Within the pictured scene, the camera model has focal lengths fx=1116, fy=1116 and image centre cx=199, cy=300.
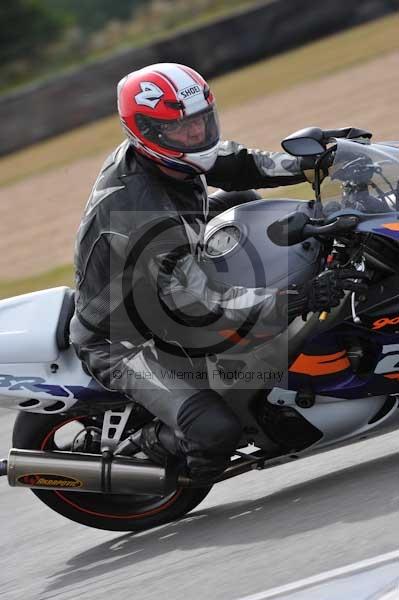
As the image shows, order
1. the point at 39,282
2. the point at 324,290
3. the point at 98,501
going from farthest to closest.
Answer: the point at 39,282 < the point at 98,501 < the point at 324,290

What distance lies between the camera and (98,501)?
16.8 ft

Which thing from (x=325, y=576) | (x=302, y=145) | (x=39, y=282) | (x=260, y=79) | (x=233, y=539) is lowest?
(x=260, y=79)

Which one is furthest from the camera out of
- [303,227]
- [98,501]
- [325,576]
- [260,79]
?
[260,79]

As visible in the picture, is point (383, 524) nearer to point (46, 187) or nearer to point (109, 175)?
point (109, 175)

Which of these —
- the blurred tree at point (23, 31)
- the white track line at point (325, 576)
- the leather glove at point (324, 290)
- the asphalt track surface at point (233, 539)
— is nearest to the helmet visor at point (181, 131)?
the leather glove at point (324, 290)

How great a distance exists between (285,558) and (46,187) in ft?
41.8

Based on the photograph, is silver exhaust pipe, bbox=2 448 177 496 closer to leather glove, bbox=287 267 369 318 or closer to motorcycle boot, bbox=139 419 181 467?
motorcycle boot, bbox=139 419 181 467

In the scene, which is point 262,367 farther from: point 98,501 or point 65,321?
point 98,501

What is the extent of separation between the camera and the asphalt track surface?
4086mm

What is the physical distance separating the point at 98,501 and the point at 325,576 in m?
1.56

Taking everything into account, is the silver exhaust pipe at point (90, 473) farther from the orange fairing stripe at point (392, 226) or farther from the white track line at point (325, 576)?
the orange fairing stripe at point (392, 226)

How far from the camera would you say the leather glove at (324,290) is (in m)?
4.14

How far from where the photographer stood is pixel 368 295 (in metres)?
4.39

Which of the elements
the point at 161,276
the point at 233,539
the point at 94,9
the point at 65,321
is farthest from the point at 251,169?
the point at 94,9
